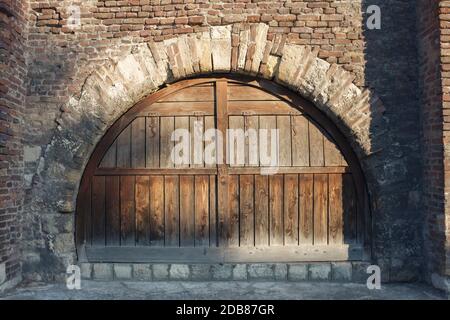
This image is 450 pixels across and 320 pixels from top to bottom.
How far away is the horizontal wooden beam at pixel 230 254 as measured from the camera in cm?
455

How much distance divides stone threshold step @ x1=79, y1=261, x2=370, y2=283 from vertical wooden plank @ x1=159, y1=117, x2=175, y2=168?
4.30ft

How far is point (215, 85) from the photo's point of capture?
183 inches

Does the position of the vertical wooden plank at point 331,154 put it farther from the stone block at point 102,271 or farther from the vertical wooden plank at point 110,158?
the stone block at point 102,271

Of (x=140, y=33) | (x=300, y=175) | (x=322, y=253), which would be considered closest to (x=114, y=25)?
(x=140, y=33)

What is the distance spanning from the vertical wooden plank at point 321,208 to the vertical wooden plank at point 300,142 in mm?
274

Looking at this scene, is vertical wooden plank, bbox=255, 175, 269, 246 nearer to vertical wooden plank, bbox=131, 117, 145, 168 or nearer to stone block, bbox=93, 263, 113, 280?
vertical wooden plank, bbox=131, 117, 145, 168

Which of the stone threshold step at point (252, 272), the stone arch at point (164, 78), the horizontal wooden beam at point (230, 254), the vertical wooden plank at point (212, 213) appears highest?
the stone arch at point (164, 78)

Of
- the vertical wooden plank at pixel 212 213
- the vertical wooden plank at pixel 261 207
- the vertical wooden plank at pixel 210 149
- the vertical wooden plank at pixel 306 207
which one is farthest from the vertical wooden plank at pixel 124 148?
the vertical wooden plank at pixel 306 207

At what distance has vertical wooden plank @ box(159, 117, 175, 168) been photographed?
15.3 feet

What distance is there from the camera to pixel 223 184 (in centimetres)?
459

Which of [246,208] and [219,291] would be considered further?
[246,208]

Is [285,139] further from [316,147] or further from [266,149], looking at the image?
[316,147]

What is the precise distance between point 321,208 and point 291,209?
1.27ft

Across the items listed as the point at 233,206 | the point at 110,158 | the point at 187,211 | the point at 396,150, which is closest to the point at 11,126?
the point at 110,158
